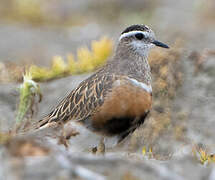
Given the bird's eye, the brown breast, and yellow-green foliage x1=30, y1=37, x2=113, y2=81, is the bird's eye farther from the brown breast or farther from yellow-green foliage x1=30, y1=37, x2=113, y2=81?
yellow-green foliage x1=30, y1=37, x2=113, y2=81

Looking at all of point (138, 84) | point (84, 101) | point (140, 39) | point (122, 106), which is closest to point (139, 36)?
point (140, 39)

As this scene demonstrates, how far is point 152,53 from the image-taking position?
8.98m

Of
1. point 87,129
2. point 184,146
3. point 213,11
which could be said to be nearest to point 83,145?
point 87,129

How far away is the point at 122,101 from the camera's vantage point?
236 inches

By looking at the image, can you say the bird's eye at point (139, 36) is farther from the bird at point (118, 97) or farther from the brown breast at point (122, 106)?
the brown breast at point (122, 106)

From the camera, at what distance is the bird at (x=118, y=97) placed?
6016 mm

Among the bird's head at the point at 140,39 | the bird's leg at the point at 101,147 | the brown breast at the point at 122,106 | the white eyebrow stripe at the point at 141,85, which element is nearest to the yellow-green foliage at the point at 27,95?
the brown breast at the point at 122,106

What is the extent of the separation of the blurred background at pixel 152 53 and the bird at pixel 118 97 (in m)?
0.32

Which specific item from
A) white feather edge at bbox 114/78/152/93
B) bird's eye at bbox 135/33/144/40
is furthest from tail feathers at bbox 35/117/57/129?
bird's eye at bbox 135/33/144/40

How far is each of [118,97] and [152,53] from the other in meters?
3.07

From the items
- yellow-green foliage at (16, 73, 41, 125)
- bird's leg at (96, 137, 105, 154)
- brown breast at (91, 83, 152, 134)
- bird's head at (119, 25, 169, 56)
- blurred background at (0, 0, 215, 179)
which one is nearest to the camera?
yellow-green foliage at (16, 73, 41, 125)

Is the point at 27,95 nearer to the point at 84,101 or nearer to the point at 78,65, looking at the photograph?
the point at 84,101

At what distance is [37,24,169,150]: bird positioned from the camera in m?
6.02

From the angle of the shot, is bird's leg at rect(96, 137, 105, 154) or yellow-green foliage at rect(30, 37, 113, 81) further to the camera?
yellow-green foliage at rect(30, 37, 113, 81)
